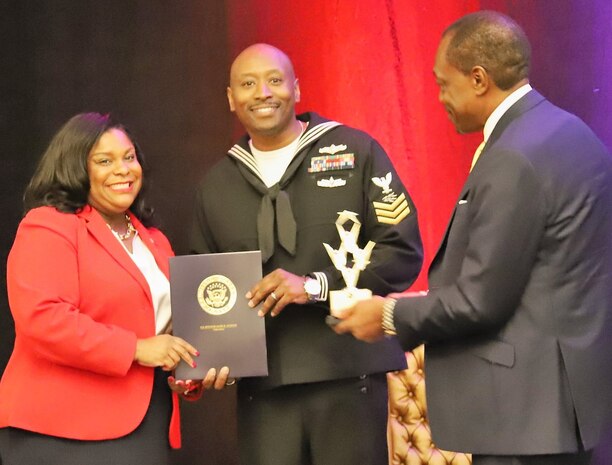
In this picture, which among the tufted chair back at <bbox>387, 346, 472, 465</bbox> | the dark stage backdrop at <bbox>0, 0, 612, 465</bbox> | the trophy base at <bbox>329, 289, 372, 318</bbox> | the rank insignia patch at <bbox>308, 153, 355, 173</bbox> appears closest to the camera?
the trophy base at <bbox>329, 289, 372, 318</bbox>

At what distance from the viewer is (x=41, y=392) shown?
2896 mm

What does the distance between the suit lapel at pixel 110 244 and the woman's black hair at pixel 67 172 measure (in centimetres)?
5

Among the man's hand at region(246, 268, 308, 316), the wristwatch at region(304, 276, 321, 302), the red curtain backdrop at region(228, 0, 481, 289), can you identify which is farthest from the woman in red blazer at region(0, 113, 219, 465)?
the red curtain backdrop at region(228, 0, 481, 289)

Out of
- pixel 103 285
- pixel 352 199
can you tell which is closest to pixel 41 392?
pixel 103 285

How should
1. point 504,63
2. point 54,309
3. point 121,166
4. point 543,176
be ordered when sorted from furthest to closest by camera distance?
point 121,166, point 54,309, point 504,63, point 543,176

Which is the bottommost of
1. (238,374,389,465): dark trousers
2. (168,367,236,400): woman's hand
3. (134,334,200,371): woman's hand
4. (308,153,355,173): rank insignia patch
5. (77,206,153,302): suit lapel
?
(238,374,389,465): dark trousers

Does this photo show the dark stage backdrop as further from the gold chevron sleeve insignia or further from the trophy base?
the trophy base

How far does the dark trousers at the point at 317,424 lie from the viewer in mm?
3129

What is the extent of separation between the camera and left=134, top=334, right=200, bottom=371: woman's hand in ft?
9.61

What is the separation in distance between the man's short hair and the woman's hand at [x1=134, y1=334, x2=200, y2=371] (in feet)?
3.86

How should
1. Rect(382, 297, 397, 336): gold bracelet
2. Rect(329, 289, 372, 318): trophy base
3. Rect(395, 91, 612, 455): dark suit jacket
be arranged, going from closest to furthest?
Rect(395, 91, 612, 455): dark suit jacket
Rect(382, 297, 397, 336): gold bracelet
Rect(329, 289, 372, 318): trophy base

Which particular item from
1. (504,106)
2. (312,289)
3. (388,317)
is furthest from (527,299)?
(312,289)

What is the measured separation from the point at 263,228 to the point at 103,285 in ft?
1.85

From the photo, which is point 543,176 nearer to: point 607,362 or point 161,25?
point 607,362
